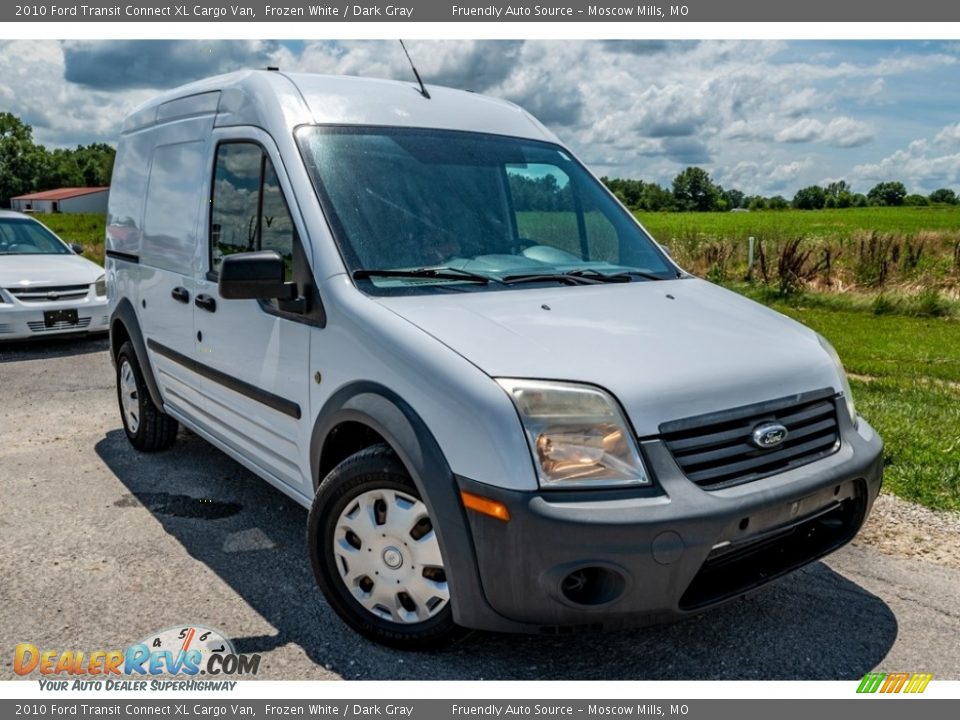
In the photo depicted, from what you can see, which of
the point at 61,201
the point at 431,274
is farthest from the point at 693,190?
the point at 61,201

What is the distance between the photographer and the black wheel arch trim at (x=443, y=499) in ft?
9.11

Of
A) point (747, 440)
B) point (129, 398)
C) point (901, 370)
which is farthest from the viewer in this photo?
point (901, 370)

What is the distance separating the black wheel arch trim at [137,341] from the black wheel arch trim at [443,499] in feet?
9.42

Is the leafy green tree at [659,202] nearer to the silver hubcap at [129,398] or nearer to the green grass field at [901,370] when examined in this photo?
the green grass field at [901,370]

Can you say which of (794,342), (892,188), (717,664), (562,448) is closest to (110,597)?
(562,448)

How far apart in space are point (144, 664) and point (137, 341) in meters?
2.76

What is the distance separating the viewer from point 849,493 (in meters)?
3.26

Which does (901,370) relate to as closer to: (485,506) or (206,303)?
(206,303)

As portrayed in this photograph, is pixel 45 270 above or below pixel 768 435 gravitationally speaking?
below

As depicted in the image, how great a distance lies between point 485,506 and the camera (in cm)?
269

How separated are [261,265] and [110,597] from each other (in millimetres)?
1618

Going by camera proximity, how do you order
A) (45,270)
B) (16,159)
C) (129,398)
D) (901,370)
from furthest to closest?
(16,159) < (45,270) < (901,370) < (129,398)

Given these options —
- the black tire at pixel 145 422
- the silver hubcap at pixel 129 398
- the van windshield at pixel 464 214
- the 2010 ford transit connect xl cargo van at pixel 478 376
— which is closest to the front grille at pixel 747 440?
the 2010 ford transit connect xl cargo van at pixel 478 376

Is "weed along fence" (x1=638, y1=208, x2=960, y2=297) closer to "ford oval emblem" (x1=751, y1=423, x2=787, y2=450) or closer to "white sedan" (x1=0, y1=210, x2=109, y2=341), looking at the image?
"white sedan" (x1=0, y1=210, x2=109, y2=341)
